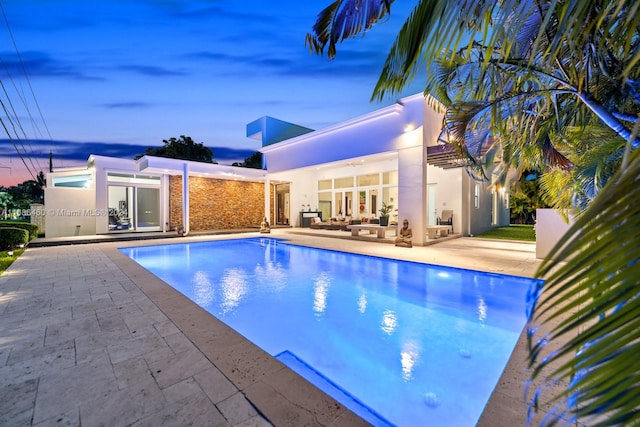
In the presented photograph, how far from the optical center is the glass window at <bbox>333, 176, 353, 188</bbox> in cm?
1814

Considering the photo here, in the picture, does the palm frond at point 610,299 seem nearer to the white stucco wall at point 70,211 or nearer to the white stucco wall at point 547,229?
the white stucco wall at point 547,229

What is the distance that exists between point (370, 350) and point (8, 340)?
4166 millimetres

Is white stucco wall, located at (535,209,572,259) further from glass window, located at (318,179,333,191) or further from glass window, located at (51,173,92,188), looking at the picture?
glass window, located at (51,173,92,188)

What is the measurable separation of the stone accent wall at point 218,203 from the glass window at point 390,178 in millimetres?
8336

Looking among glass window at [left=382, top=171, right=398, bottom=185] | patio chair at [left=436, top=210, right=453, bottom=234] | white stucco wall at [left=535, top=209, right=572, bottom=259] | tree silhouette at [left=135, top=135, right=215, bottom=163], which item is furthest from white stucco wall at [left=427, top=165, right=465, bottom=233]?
tree silhouette at [left=135, top=135, right=215, bottom=163]

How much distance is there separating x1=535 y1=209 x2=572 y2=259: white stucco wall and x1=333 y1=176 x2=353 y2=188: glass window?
11292mm

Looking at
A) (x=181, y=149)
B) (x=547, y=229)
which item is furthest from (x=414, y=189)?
(x=181, y=149)

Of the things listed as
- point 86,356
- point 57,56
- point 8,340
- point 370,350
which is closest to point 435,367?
point 370,350

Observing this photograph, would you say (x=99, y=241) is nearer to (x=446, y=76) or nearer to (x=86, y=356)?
(x=86, y=356)

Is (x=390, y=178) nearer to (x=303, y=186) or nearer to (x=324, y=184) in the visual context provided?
(x=324, y=184)

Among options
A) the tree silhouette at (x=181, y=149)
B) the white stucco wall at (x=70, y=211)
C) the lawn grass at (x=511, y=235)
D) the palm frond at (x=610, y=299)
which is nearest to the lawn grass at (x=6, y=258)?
the white stucco wall at (x=70, y=211)

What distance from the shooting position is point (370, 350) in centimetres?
372

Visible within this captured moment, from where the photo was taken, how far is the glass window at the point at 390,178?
638 inches

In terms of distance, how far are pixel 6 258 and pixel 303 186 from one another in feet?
47.4
